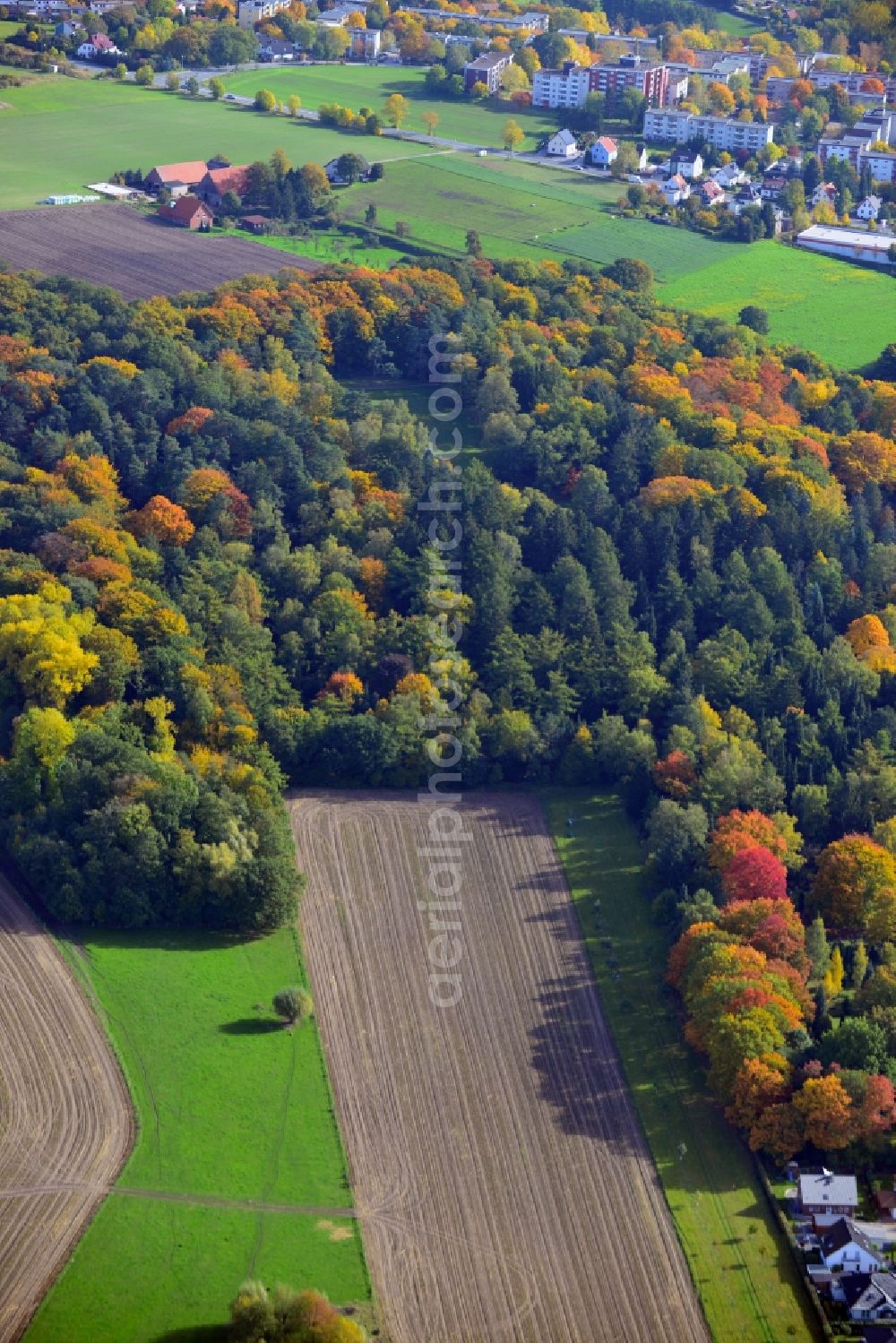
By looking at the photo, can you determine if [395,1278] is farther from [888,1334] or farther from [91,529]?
[91,529]

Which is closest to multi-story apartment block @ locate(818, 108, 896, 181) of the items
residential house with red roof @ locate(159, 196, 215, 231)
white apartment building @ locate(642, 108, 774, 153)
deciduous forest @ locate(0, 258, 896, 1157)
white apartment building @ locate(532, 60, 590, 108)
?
white apartment building @ locate(642, 108, 774, 153)

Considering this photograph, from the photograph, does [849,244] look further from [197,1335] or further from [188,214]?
[197,1335]

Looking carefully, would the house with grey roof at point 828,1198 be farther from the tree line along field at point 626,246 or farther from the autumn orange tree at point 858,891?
the tree line along field at point 626,246

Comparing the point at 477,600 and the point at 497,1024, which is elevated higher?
the point at 477,600

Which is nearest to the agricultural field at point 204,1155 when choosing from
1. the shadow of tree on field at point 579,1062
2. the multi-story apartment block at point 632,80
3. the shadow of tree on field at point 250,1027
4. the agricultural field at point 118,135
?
the shadow of tree on field at point 250,1027

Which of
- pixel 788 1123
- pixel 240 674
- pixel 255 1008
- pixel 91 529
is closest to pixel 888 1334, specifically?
pixel 788 1123

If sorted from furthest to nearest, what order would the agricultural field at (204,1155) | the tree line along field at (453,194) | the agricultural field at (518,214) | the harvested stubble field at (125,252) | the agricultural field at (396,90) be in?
the agricultural field at (396,90)
the agricultural field at (518,214)
the tree line along field at (453,194)
the harvested stubble field at (125,252)
the agricultural field at (204,1155)
